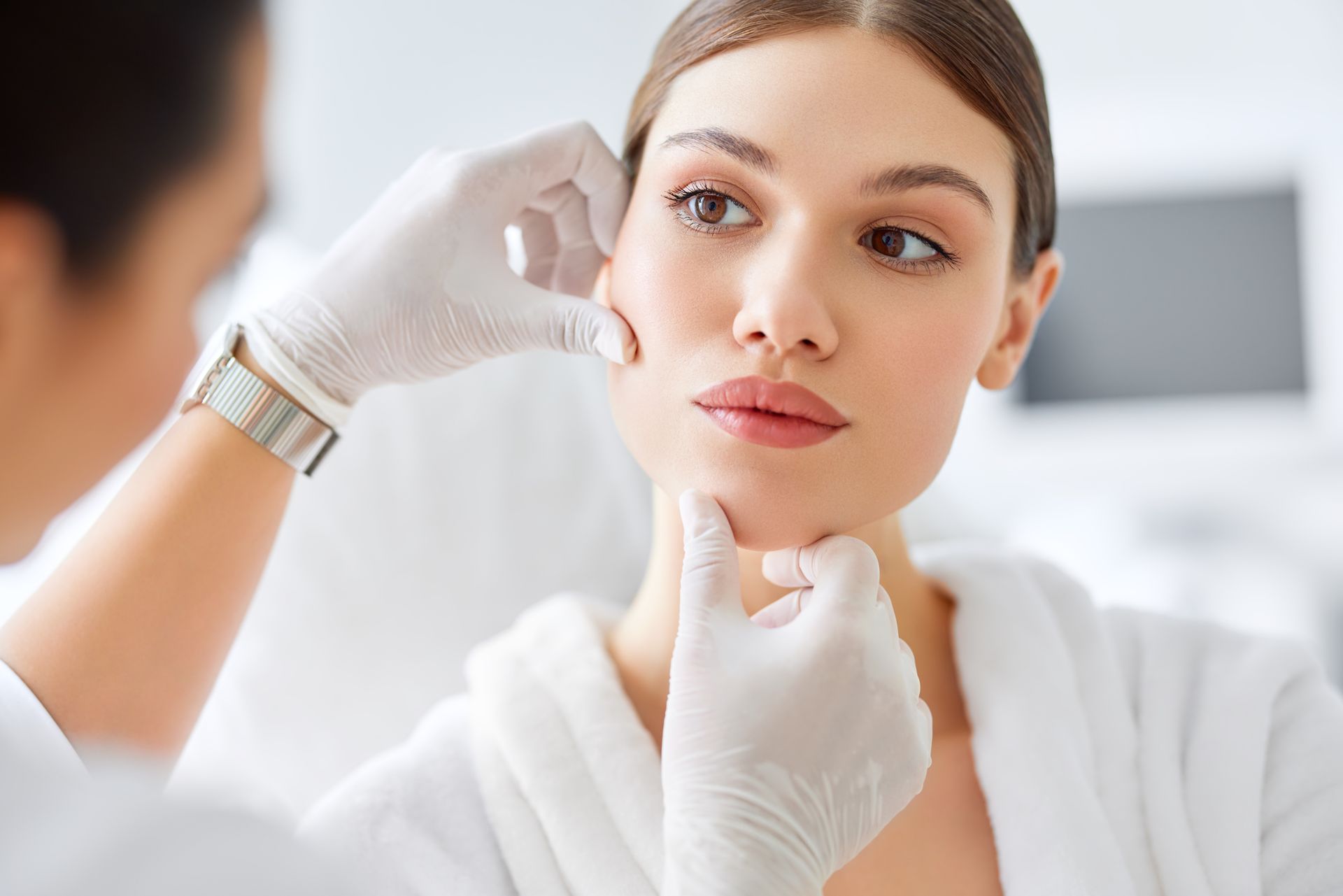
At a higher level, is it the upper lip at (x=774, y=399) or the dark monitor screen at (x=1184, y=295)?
the dark monitor screen at (x=1184, y=295)

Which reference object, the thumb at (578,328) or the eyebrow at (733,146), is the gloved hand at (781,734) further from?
the eyebrow at (733,146)

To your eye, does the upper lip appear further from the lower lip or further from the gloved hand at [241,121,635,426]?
the gloved hand at [241,121,635,426]

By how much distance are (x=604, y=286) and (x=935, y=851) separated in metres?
0.68

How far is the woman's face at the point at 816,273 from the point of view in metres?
0.94

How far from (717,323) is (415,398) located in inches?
34.1

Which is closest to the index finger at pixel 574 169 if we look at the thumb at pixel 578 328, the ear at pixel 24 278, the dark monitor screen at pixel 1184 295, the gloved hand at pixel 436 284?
the gloved hand at pixel 436 284

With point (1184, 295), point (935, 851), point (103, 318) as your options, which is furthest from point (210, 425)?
point (1184, 295)

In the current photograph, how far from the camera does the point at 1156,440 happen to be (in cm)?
349

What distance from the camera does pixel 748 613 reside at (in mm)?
1168

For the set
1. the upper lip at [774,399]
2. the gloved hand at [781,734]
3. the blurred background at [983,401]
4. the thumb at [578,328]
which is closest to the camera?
the gloved hand at [781,734]

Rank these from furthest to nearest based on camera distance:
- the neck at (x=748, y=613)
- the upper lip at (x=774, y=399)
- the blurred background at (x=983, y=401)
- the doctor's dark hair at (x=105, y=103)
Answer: the blurred background at (x=983, y=401)
the neck at (x=748, y=613)
the upper lip at (x=774, y=399)
the doctor's dark hair at (x=105, y=103)

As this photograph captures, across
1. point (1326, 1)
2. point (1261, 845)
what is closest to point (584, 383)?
point (1261, 845)

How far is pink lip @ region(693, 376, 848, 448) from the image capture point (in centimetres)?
92

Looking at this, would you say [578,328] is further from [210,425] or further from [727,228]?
[210,425]
